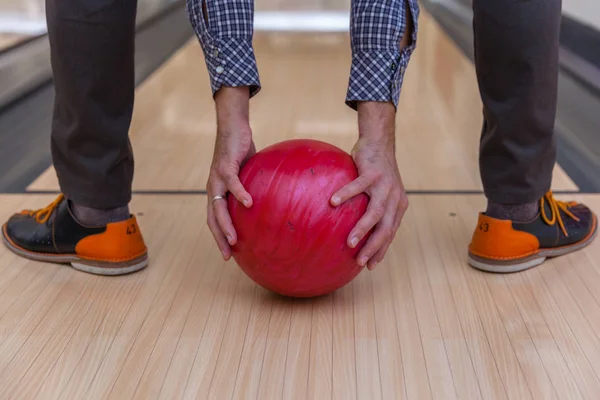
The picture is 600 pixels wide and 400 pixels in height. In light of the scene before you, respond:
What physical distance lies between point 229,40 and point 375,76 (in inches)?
9.2

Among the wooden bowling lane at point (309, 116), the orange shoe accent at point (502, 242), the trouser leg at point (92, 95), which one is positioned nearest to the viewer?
the trouser leg at point (92, 95)

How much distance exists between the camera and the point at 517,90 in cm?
136

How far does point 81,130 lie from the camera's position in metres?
1.38

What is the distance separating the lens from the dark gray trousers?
1331mm

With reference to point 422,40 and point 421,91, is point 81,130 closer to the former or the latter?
point 421,91

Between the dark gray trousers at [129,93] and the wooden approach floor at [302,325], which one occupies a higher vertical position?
the dark gray trousers at [129,93]

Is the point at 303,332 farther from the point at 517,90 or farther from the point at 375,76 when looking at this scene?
the point at 517,90

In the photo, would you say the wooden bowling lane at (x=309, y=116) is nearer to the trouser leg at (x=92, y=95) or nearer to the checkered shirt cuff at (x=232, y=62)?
the trouser leg at (x=92, y=95)

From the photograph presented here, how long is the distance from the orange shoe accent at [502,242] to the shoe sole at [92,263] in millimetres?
621

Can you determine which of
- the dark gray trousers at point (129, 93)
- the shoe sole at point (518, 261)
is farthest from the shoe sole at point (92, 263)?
the shoe sole at point (518, 261)

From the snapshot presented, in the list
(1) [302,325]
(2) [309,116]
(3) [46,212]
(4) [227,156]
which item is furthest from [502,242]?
(2) [309,116]

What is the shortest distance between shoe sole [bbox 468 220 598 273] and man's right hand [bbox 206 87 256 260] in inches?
18.9

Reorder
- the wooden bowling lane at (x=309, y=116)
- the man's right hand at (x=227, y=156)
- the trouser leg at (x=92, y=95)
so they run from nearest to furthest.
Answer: the man's right hand at (x=227, y=156), the trouser leg at (x=92, y=95), the wooden bowling lane at (x=309, y=116)

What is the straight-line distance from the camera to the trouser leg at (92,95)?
1.34m
